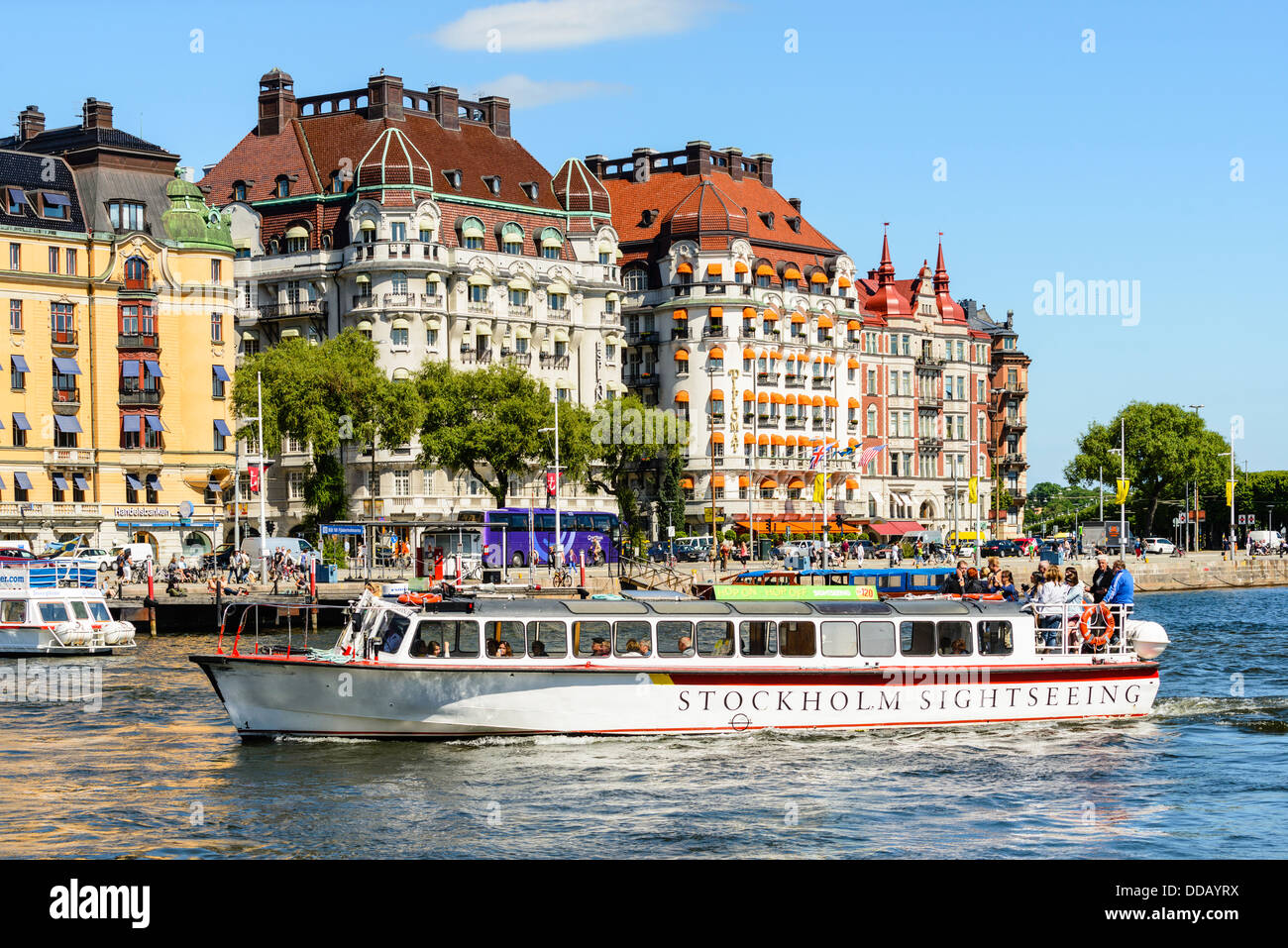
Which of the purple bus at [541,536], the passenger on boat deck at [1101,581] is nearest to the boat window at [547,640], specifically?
the passenger on boat deck at [1101,581]

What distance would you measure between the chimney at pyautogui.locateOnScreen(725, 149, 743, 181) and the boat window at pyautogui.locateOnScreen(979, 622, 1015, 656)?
124200mm

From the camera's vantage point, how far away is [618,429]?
12438cm

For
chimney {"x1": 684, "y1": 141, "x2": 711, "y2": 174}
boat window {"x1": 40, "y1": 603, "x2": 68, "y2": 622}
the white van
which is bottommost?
boat window {"x1": 40, "y1": 603, "x2": 68, "y2": 622}

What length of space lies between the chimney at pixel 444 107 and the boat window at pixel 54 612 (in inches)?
3142

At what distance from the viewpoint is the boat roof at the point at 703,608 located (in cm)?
3706

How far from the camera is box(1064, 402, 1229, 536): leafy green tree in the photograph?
178 meters

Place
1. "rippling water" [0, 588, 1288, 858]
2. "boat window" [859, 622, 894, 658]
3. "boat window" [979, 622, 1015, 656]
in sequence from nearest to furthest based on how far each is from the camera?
1. "rippling water" [0, 588, 1288, 858]
2. "boat window" [859, 622, 894, 658]
3. "boat window" [979, 622, 1015, 656]

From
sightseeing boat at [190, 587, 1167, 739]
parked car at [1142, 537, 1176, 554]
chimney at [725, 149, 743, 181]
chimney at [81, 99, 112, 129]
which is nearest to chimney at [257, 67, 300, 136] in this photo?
chimney at [81, 99, 112, 129]

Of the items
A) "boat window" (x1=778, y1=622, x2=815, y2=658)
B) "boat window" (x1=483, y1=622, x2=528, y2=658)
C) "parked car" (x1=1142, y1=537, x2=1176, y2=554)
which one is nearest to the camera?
"boat window" (x1=483, y1=622, x2=528, y2=658)

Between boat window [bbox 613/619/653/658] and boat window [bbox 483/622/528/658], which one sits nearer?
boat window [bbox 483/622/528/658]

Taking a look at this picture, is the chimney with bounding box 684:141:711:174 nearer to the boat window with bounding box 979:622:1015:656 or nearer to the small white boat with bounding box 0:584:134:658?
the small white boat with bounding box 0:584:134:658
